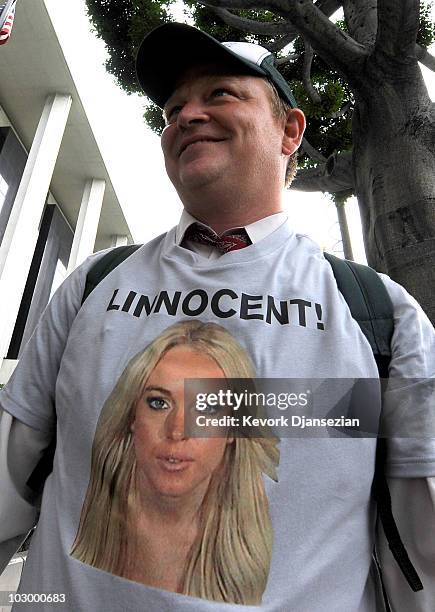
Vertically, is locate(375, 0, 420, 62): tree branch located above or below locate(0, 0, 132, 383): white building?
below

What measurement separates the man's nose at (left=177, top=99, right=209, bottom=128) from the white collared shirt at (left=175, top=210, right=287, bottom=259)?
26 cm

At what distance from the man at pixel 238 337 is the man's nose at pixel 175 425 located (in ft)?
0.51

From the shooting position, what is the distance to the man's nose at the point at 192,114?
123 cm

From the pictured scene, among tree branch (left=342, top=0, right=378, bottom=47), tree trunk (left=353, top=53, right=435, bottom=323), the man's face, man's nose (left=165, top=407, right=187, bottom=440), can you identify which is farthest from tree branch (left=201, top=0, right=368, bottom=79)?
man's nose (left=165, top=407, right=187, bottom=440)

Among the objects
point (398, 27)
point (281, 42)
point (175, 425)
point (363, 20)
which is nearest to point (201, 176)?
point (175, 425)

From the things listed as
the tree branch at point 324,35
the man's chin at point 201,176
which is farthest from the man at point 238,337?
the tree branch at point 324,35

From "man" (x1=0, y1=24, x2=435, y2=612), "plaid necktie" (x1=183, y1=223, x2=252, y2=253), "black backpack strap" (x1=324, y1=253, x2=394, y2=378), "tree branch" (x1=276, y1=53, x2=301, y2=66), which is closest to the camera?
"man" (x1=0, y1=24, x2=435, y2=612)

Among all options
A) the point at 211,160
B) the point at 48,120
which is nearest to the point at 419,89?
the point at 211,160

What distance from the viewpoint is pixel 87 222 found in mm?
16641

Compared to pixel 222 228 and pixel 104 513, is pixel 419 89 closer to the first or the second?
pixel 222 228

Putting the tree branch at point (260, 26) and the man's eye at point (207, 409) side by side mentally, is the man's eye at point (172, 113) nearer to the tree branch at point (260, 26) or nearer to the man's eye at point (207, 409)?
the man's eye at point (207, 409)

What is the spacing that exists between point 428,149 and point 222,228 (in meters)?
1.57

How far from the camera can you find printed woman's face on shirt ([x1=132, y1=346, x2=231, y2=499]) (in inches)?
33.6

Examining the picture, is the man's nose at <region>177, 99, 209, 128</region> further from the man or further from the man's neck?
the man's neck
